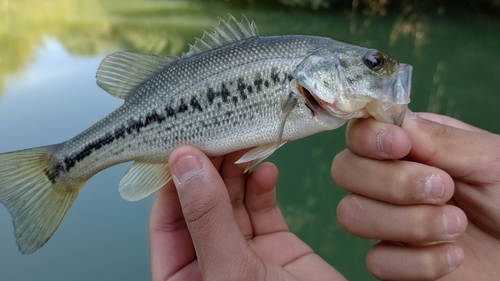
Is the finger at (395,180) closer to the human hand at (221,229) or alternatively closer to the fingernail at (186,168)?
the human hand at (221,229)

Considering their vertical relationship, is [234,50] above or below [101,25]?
below

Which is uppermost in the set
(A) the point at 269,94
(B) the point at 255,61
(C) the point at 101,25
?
(C) the point at 101,25

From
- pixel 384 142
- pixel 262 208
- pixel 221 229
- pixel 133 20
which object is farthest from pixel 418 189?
pixel 133 20

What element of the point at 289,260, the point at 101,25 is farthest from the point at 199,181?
the point at 101,25

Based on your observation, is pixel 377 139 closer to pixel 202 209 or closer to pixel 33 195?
pixel 202 209

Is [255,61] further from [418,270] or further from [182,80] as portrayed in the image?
[418,270]

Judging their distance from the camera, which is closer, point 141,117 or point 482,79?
point 141,117

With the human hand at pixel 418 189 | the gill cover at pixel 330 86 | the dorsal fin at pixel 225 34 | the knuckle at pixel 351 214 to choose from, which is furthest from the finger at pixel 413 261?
the dorsal fin at pixel 225 34
